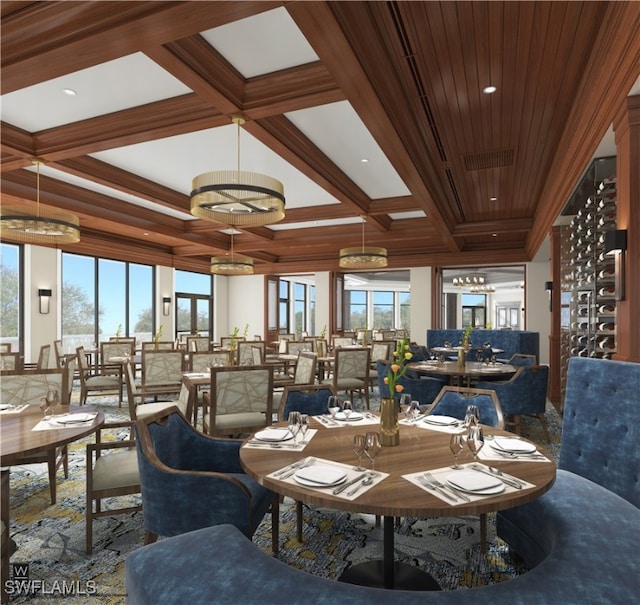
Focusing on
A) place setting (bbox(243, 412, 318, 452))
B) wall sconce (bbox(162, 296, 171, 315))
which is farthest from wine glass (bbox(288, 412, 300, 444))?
wall sconce (bbox(162, 296, 171, 315))

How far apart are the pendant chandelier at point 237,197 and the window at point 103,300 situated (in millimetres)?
6379

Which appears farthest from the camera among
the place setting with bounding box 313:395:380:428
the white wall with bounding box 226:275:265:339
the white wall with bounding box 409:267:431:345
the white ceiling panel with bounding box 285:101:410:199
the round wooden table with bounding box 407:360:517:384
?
the white wall with bounding box 226:275:265:339

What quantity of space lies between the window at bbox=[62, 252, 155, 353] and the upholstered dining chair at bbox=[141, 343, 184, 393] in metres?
4.65

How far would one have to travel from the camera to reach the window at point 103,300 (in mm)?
9016

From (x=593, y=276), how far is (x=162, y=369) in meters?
4.90

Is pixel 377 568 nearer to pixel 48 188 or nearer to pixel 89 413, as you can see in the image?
pixel 89 413

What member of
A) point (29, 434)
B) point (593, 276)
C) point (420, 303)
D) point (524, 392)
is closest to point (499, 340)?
point (420, 303)

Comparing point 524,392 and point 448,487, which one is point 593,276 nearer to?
point 524,392

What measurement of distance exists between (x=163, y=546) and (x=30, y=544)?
1678mm

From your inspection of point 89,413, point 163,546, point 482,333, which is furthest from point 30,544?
point 482,333

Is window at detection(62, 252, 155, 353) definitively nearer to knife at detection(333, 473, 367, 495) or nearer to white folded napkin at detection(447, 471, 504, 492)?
knife at detection(333, 473, 367, 495)

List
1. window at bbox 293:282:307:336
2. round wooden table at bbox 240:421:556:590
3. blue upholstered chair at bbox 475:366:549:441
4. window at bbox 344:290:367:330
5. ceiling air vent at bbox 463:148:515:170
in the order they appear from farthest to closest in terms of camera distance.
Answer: window at bbox 344:290:367:330
window at bbox 293:282:307:336
ceiling air vent at bbox 463:148:515:170
blue upholstered chair at bbox 475:366:549:441
round wooden table at bbox 240:421:556:590

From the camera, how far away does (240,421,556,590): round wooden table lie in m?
1.37

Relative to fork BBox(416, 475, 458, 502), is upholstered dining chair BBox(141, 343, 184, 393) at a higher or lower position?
lower
